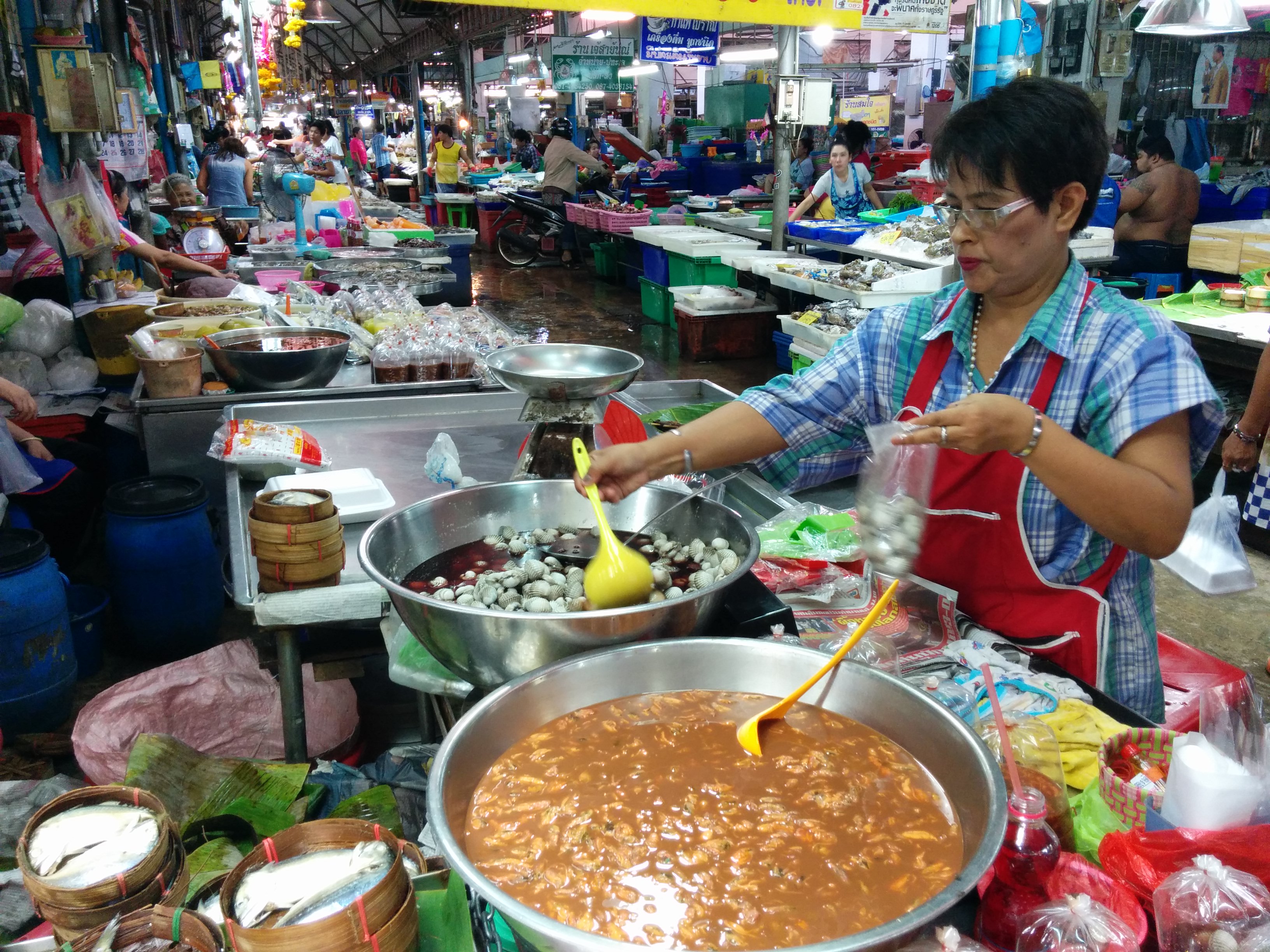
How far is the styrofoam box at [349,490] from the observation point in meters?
2.52

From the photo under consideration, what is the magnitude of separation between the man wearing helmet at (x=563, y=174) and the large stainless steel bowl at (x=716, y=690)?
531 inches

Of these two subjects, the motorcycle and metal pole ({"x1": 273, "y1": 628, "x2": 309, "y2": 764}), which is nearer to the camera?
metal pole ({"x1": 273, "y1": 628, "x2": 309, "y2": 764})

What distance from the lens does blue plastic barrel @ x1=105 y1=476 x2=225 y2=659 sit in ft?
12.0

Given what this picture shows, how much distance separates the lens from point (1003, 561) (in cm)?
177

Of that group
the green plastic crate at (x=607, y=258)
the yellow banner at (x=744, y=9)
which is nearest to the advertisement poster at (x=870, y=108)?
the green plastic crate at (x=607, y=258)

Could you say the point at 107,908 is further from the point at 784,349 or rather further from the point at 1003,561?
the point at 784,349

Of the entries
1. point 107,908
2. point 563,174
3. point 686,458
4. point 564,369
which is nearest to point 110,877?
point 107,908

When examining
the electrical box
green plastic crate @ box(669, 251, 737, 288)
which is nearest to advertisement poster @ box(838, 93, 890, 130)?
green plastic crate @ box(669, 251, 737, 288)

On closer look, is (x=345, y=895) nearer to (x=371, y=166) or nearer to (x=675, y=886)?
(x=675, y=886)

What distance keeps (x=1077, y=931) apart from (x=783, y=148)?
692 centimetres

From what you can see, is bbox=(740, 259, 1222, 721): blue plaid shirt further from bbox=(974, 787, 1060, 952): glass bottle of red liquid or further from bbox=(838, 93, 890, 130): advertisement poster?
bbox=(838, 93, 890, 130): advertisement poster

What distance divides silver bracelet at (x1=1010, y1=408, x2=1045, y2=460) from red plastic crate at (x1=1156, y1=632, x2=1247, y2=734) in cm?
113

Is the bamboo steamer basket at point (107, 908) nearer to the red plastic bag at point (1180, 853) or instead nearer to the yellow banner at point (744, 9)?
the red plastic bag at point (1180, 853)

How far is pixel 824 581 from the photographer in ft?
6.51
